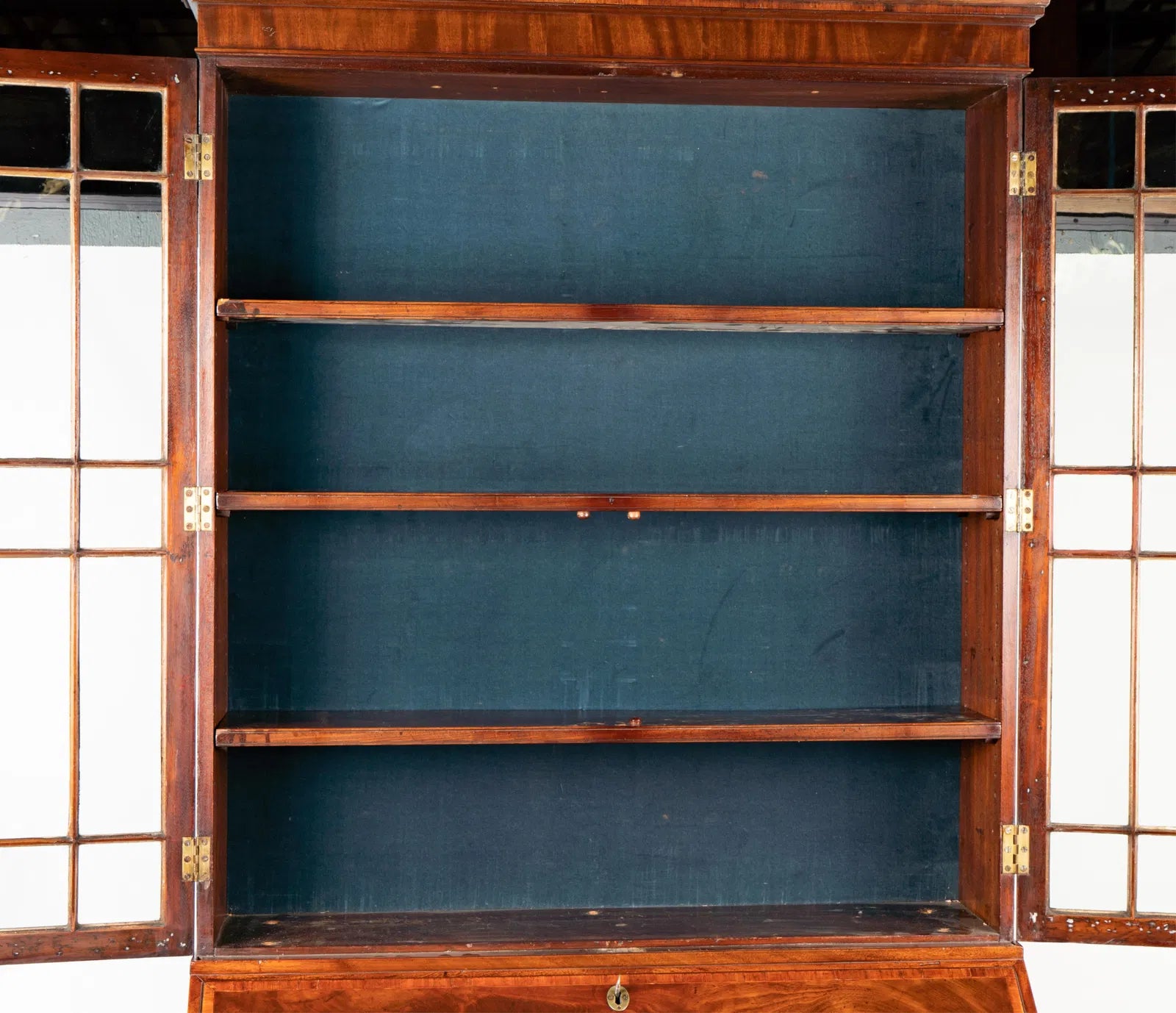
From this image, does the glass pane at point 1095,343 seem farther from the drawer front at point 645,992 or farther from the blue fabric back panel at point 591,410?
the drawer front at point 645,992

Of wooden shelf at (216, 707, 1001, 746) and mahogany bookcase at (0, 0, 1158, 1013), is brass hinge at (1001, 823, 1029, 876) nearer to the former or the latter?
mahogany bookcase at (0, 0, 1158, 1013)

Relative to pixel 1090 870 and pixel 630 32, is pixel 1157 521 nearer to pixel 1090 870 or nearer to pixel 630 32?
pixel 1090 870

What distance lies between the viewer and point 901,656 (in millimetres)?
2924

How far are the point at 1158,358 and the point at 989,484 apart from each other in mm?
528

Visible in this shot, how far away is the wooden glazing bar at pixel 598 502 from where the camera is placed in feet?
8.27

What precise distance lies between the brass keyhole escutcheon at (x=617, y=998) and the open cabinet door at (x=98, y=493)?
3.22ft

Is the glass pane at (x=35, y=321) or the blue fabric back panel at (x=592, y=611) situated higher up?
the glass pane at (x=35, y=321)

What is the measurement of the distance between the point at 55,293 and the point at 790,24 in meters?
1.80

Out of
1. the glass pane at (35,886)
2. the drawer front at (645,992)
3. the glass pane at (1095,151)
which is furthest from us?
the glass pane at (1095,151)

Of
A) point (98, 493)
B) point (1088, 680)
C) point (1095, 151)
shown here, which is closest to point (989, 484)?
point (1088, 680)

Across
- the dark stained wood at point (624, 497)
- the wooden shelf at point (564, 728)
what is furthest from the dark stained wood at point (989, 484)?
the wooden shelf at point (564, 728)

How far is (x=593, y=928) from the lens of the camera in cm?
269

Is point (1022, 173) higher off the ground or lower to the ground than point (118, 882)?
higher

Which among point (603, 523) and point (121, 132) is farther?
point (603, 523)
